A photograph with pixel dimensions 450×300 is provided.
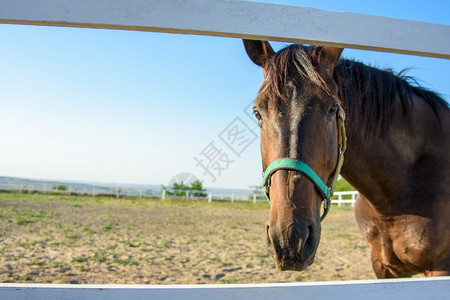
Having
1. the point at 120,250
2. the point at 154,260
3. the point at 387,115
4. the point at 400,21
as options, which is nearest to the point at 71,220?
the point at 120,250

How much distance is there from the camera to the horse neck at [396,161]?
2.28m

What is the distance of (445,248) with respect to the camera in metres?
2.20

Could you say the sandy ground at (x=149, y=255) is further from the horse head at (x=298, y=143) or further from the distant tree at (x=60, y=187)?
the distant tree at (x=60, y=187)

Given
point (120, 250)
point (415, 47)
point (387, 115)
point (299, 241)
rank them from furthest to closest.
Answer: point (120, 250) < point (387, 115) < point (299, 241) < point (415, 47)

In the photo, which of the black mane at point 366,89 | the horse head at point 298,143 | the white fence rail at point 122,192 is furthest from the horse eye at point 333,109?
the white fence rail at point 122,192

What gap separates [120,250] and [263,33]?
6637mm

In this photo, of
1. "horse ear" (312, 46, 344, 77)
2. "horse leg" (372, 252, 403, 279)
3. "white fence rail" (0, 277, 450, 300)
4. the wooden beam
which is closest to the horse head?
"horse ear" (312, 46, 344, 77)

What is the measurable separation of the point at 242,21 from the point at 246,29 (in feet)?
0.10

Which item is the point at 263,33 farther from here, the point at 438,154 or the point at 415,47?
the point at 438,154

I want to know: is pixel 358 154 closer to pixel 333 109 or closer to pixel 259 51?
pixel 333 109

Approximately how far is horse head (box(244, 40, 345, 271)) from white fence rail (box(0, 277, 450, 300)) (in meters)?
0.42

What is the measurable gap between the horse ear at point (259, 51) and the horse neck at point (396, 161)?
2.41ft

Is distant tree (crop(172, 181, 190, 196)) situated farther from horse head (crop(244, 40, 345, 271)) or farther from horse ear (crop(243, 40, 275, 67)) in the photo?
horse head (crop(244, 40, 345, 271))

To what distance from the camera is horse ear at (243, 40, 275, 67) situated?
216cm
